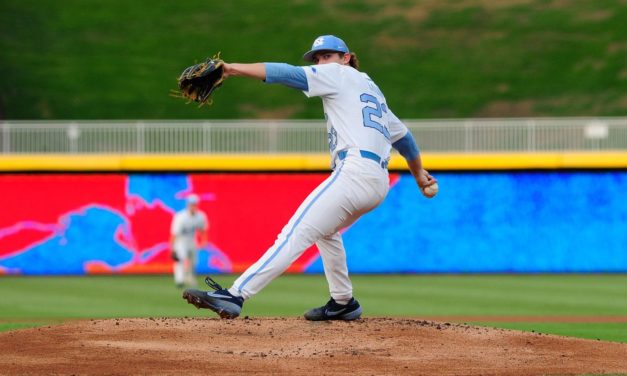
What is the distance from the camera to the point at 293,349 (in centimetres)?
853

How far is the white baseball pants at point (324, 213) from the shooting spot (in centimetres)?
865

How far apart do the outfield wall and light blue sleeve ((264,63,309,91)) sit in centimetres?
1741

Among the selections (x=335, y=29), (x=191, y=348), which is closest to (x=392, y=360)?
(x=191, y=348)

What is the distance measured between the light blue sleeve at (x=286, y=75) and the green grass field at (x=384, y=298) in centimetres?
483

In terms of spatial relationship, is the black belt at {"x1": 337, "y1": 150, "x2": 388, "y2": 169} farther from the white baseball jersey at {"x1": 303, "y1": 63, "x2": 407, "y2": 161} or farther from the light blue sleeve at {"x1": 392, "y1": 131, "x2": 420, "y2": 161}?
the light blue sleeve at {"x1": 392, "y1": 131, "x2": 420, "y2": 161}

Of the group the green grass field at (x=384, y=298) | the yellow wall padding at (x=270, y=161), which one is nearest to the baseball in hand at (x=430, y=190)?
the green grass field at (x=384, y=298)

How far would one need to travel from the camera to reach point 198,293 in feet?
28.0

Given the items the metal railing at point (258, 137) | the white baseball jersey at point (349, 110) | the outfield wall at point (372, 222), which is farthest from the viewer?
the outfield wall at point (372, 222)

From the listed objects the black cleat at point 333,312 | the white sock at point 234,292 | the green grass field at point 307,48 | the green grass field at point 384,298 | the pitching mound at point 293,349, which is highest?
the green grass field at point 307,48

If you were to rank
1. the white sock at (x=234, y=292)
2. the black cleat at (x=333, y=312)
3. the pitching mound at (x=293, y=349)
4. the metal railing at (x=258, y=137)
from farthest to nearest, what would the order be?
the metal railing at (x=258, y=137) → the black cleat at (x=333, y=312) → the white sock at (x=234, y=292) → the pitching mound at (x=293, y=349)

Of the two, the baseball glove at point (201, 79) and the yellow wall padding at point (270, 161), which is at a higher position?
the baseball glove at point (201, 79)

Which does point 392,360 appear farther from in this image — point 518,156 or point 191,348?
point 518,156

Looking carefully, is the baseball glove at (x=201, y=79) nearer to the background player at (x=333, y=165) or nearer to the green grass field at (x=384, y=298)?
the background player at (x=333, y=165)

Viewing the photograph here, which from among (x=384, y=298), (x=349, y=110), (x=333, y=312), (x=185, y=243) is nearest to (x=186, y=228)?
(x=185, y=243)
